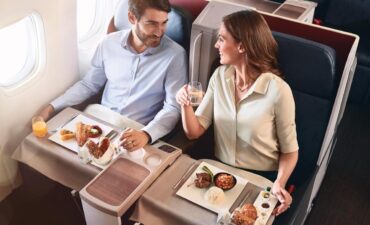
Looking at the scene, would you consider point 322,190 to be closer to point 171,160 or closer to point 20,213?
point 171,160

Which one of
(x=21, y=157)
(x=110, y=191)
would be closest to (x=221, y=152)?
(x=110, y=191)

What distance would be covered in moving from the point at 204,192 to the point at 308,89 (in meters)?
0.69

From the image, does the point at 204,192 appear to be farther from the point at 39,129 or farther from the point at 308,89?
the point at 39,129

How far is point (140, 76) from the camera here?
7.92ft

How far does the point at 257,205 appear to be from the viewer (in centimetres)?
179

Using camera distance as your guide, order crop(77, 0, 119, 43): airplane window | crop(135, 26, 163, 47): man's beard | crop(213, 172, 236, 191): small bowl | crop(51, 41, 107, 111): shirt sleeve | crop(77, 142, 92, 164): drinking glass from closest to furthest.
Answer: crop(213, 172, 236, 191): small bowl
crop(77, 142, 92, 164): drinking glass
crop(135, 26, 163, 47): man's beard
crop(51, 41, 107, 111): shirt sleeve
crop(77, 0, 119, 43): airplane window

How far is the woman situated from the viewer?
1909 millimetres

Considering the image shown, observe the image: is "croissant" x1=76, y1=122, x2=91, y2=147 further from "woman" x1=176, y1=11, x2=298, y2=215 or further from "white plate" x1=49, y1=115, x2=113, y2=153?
"woman" x1=176, y1=11, x2=298, y2=215

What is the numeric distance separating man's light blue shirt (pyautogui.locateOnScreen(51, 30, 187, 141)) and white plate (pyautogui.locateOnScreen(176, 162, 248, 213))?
0.40 meters

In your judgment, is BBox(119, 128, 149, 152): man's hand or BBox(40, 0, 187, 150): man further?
BBox(40, 0, 187, 150): man

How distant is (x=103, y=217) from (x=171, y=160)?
1.36 feet

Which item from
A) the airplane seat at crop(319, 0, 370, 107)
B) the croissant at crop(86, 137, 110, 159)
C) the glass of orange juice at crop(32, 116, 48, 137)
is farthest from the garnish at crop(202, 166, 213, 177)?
the airplane seat at crop(319, 0, 370, 107)

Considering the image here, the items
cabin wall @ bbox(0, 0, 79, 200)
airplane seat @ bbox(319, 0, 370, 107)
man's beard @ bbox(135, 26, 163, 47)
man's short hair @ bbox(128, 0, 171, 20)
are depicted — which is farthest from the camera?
airplane seat @ bbox(319, 0, 370, 107)

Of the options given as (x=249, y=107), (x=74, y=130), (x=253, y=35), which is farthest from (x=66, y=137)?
(x=253, y=35)
